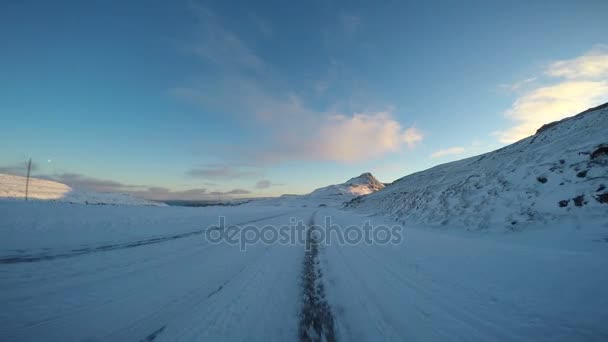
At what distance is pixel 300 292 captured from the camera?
4238 millimetres

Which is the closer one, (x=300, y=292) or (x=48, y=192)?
(x=300, y=292)

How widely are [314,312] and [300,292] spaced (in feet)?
2.78

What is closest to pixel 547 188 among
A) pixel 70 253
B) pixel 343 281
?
pixel 343 281

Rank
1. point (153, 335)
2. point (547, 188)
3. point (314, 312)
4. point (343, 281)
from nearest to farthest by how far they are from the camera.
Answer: point (153, 335) → point (314, 312) → point (343, 281) → point (547, 188)

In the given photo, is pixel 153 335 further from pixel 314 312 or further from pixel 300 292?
pixel 300 292

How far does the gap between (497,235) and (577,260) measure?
3503mm

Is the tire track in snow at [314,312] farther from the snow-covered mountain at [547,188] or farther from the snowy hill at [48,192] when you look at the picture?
the snowy hill at [48,192]

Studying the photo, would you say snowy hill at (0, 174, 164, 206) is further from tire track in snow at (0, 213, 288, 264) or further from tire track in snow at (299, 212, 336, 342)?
tire track in snow at (299, 212, 336, 342)

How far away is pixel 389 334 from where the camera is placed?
2838mm

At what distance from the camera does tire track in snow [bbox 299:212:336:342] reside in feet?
9.27

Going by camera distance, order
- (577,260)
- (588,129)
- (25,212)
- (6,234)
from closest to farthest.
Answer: (577,260) → (6,234) → (588,129) → (25,212)

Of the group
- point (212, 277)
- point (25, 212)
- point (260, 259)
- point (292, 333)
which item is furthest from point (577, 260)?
point (25, 212)

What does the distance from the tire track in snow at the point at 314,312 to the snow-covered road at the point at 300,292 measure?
4 cm

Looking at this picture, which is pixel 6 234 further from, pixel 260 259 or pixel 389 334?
pixel 389 334
